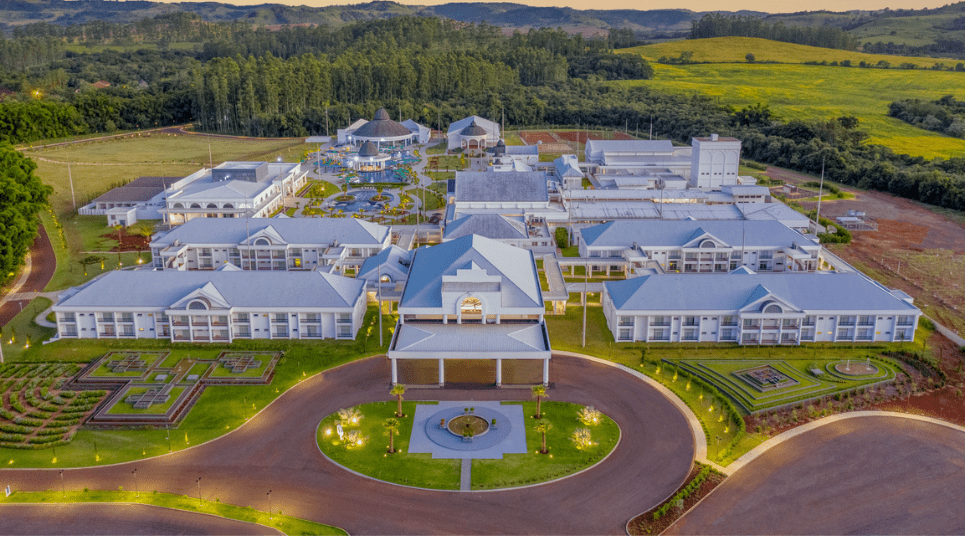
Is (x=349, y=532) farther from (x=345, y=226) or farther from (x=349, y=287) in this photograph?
(x=345, y=226)

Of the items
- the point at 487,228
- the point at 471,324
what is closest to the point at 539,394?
the point at 471,324

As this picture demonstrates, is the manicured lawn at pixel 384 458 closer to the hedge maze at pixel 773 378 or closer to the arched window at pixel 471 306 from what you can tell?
the arched window at pixel 471 306

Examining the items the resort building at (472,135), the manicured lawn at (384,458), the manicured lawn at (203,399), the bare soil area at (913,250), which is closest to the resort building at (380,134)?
the resort building at (472,135)

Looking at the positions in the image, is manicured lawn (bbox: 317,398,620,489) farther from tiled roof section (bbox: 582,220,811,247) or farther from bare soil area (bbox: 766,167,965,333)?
bare soil area (bbox: 766,167,965,333)

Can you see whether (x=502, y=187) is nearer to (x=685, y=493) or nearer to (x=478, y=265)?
(x=478, y=265)

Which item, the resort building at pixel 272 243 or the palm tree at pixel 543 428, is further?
the resort building at pixel 272 243

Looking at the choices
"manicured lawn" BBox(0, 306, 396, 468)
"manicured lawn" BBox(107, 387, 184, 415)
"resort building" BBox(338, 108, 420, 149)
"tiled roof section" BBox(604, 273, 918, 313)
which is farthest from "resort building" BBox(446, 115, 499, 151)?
"manicured lawn" BBox(107, 387, 184, 415)
